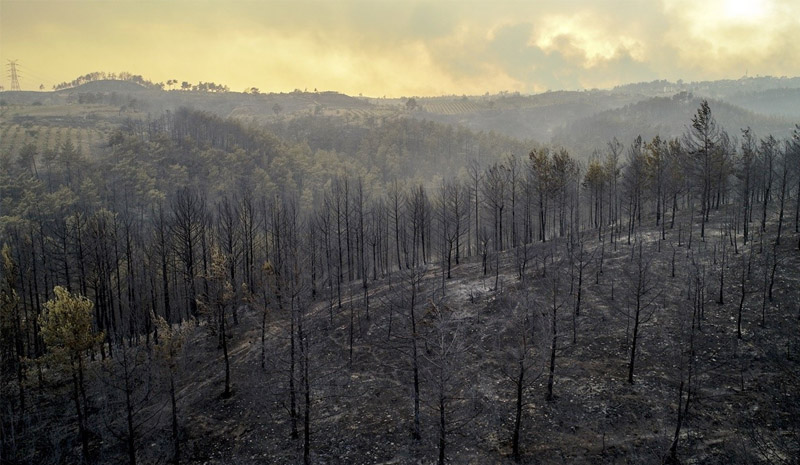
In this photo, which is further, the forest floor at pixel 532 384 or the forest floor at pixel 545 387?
the forest floor at pixel 532 384

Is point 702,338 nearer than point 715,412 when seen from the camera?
No

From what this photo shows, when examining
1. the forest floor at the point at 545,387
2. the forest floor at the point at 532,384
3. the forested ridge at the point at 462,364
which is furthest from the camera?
the forested ridge at the point at 462,364

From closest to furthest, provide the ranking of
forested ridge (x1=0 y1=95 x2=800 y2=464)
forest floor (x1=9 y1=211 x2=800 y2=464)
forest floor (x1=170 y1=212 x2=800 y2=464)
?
forest floor (x1=170 y1=212 x2=800 y2=464) < forest floor (x1=9 y1=211 x2=800 y2=464) < forested ridge (x1=0 y1=95 x2=800 y2=464)

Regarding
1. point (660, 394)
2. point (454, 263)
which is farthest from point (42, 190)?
point (660, 394)

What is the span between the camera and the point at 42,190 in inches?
3406

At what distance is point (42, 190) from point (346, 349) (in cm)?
8828

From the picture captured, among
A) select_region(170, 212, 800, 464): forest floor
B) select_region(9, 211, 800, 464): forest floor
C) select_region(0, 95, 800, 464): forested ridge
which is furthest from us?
select_region(0, 95, 800, 464): forested ridge

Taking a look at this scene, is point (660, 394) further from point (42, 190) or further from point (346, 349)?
point (42, 190)

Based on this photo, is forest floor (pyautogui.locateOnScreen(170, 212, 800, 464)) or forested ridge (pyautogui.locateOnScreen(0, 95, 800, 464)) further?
→ forested ridge (pyautogui.locateOnScreen(0, 95, 800, 464))

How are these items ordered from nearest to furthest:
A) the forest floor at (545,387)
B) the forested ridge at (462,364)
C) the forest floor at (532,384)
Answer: the forest floor at (545,387) < the forest floor at (532,384) < the forested ridge at (462,364)

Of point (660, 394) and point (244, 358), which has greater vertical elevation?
point (660, 394)

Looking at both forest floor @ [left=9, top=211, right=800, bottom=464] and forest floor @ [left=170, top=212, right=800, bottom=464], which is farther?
forest floor @ [left=9, top=211, right=800, bottom=464]

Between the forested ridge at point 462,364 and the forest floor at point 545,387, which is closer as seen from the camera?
the forest floor at point 545,387

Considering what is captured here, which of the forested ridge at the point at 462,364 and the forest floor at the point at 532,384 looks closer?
the forest floor at the point at 532,384
